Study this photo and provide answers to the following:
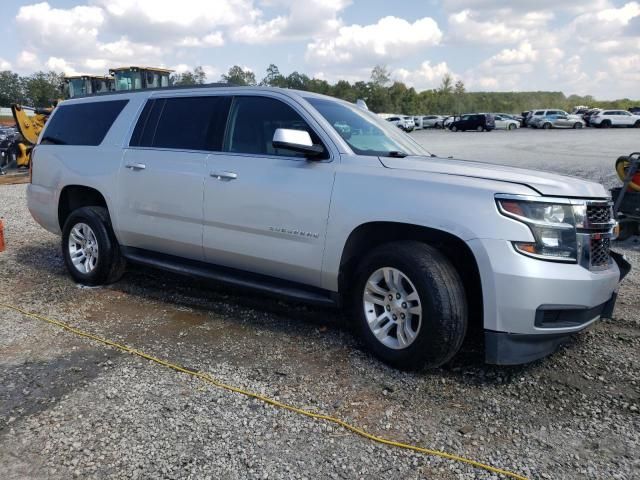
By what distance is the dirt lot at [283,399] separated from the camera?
280cm

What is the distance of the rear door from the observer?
15.6 ft

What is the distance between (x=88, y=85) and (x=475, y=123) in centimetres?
3172

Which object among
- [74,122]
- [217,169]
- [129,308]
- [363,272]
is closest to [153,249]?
[129,308]

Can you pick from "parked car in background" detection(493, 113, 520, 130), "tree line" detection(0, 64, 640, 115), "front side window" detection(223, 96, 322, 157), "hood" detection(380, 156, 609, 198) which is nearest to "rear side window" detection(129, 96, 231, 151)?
"front side window" detection(223, 96, 322, 157)

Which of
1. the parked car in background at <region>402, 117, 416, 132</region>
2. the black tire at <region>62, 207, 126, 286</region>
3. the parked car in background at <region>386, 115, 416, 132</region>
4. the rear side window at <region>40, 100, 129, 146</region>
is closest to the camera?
the black tire at <region>62, 207, 126, 286</region>

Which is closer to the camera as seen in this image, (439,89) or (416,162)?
Result: (416,162)

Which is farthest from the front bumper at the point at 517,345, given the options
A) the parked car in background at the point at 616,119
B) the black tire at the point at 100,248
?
the parked car in background at the point at 616,119

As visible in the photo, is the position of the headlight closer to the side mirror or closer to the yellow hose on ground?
the yellow hose on ground

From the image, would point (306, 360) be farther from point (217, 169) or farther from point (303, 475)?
point (217, 169)

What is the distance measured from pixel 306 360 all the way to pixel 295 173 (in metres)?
1.35

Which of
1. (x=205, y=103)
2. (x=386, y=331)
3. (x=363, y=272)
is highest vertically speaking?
(x=205, y=103)

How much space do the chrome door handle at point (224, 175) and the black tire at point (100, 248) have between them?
1580mm

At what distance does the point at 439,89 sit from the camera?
118 meters

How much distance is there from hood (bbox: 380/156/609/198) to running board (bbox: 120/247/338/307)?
3.60 feet
